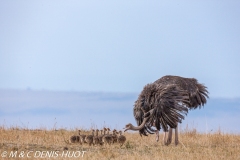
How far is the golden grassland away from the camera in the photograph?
13891mm

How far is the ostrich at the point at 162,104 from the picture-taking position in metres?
16.5

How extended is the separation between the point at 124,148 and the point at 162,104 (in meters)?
1.76

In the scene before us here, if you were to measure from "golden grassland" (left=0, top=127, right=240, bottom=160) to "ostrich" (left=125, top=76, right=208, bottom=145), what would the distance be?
697 mm

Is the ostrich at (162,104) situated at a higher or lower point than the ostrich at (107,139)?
higher

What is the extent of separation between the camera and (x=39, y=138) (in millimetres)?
18141

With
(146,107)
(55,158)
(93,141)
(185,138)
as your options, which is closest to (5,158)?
(55,158)

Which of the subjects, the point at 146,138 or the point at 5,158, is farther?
the point at 146,138

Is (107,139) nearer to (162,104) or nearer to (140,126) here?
(140,126)

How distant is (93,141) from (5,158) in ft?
12.9

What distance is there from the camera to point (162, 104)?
1639 centimetres

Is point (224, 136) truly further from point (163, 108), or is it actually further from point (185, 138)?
point (163, 108)

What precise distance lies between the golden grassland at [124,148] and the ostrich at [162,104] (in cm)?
70

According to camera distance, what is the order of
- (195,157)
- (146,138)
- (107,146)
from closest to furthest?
1. (195,157)
2. (107,146)
3. (146,138)

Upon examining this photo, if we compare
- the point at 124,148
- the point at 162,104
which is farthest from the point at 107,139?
the point at 162,104
